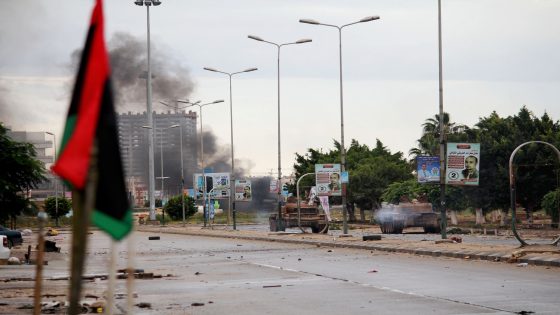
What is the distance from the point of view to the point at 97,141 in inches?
177

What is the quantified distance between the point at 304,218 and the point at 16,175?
121 ft

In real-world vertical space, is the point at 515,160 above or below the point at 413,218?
above

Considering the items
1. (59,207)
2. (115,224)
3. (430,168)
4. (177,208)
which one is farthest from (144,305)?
(59,207)

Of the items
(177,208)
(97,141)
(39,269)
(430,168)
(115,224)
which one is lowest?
(177,208)

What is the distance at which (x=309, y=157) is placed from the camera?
128 m

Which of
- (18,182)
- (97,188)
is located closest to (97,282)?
(18,182)

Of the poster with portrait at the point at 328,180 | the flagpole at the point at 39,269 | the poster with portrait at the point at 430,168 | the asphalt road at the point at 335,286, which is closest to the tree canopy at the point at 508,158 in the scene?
the poster with portrait at the point at 328,180

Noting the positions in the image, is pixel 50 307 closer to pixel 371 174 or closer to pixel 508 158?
pixel 508 158

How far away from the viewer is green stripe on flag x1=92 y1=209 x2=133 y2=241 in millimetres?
4613

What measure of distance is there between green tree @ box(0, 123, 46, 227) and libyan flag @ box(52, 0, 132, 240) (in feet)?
63.5

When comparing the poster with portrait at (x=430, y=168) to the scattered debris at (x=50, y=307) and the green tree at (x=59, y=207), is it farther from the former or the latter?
the green tree at (x=59, y=207)

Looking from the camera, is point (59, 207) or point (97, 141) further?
point (59, 207)

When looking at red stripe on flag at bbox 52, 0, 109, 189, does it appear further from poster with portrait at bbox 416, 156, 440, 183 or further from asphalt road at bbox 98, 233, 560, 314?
poster with portrait at bbox 416, 156, 440, 183

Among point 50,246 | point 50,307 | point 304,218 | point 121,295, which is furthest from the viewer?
point 304,218
